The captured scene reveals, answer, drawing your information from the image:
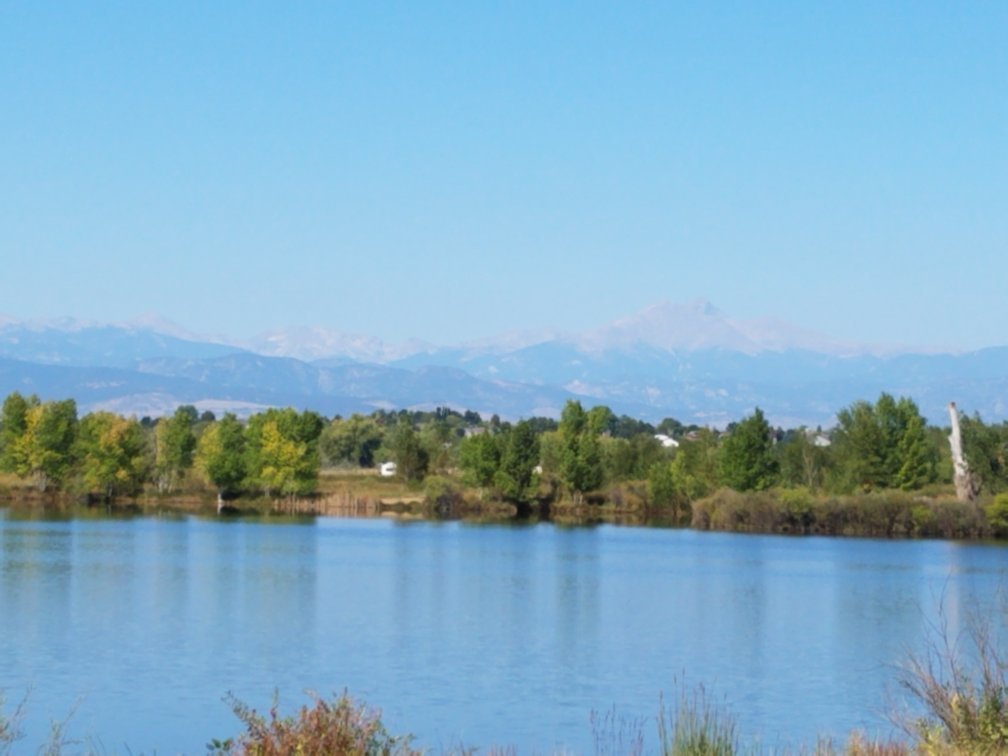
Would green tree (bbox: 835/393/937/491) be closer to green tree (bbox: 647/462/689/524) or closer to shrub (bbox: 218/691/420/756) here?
green tree (bbox: 647/462/689/524)

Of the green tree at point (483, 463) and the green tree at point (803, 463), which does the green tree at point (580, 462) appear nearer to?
the green tree at point (483, 463)

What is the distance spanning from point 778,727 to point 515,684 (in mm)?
5753

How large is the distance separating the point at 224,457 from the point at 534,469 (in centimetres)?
2203

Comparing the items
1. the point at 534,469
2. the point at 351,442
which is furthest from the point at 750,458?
the point at 351,442

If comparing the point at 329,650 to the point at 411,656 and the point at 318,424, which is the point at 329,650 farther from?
the point at 318,424

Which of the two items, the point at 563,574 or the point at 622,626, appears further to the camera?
the point at 563,574

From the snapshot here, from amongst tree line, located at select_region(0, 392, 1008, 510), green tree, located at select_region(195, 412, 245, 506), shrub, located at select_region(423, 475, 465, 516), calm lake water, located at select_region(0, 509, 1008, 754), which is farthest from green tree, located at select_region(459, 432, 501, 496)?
calm lake water, located at select_region(0, 509, 1008, 754)

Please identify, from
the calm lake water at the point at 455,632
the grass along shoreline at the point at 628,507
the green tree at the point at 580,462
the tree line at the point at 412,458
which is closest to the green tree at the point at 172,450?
the tree line at the point at 412,458

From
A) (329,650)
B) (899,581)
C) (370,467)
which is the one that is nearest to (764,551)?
(899,581)

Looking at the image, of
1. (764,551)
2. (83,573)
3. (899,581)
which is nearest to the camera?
(83,573)

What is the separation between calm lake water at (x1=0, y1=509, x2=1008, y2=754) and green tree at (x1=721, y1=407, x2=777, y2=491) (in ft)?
89.8

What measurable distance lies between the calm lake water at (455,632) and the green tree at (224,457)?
35933 mm

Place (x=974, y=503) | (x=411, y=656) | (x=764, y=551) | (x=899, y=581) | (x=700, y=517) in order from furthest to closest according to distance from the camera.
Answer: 1. (x=700, y=517)
2. (x=974, y=503)
3. (x=764, y=551)
4. (x=899, y=581)
5. (x=411, y=656)

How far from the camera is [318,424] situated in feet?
350
